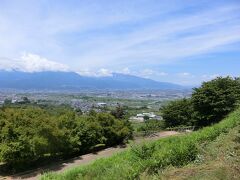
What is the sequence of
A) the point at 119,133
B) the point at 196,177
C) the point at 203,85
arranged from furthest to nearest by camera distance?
the point at 203,85 < the point at 119,133 < the point at 196,177

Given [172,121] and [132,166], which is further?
[172,121]

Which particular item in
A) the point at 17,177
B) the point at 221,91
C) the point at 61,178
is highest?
the point at 221,91

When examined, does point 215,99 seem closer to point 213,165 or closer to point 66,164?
point 66,164

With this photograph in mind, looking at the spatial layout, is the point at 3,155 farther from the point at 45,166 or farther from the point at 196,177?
the point at 196,177

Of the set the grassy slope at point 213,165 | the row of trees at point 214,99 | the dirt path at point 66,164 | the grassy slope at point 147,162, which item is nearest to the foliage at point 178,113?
the row of trees at point 214,99

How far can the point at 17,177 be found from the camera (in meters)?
20.6

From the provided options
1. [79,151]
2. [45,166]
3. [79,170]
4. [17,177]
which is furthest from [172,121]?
[79,170]

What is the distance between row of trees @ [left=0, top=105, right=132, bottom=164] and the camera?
837 inches

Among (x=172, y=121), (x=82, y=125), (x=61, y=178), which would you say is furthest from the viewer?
(x=172, y=121)

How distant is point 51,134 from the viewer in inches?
918

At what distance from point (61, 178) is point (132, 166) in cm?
269

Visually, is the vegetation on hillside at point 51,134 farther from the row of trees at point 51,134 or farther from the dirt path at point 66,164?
the dirt path at point 66,164

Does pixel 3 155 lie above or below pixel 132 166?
below

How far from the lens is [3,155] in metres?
20.7
